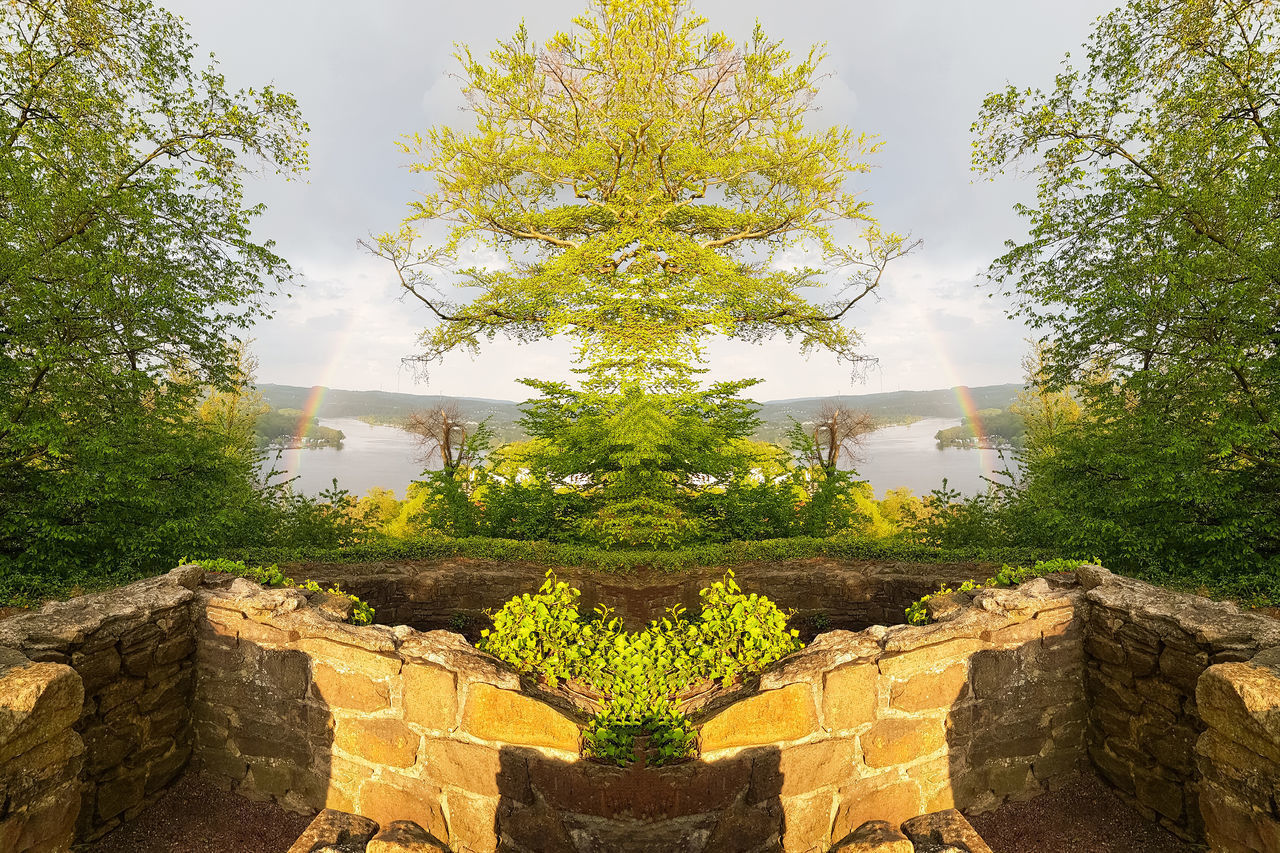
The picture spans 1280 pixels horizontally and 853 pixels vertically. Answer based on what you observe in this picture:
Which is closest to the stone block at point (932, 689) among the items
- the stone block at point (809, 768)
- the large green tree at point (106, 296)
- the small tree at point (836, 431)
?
the stone block at point (809, 768)

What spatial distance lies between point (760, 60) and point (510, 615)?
13.1 meters

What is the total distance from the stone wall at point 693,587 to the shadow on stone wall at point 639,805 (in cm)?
299

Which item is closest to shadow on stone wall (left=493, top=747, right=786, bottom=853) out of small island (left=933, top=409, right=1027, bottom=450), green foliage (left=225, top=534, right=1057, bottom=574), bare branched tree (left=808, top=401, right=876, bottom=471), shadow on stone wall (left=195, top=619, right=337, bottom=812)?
shadow on stone wall (left=195, top=619, right=337, bottom=812)

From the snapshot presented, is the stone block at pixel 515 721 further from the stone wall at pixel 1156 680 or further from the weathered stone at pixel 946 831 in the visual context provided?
the stone wall at pixel 1156 680

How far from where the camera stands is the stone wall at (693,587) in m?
6.82

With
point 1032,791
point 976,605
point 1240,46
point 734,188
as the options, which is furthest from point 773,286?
point 1032,791

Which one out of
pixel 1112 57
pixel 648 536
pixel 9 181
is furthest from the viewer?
pixel 1112 57

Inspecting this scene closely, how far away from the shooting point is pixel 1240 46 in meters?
10.0

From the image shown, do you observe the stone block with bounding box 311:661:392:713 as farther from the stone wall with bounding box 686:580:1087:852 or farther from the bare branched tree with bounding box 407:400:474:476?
the bare branched tree with bounding box 407:400:474:476

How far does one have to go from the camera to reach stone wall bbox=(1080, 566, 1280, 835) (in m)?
4.09

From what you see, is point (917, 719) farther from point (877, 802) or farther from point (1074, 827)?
point (1074, 827)

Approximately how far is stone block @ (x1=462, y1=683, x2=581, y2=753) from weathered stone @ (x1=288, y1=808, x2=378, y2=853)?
2.59 feet

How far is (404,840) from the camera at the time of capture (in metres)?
3.40

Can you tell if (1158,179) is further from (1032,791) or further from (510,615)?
(510,615)
